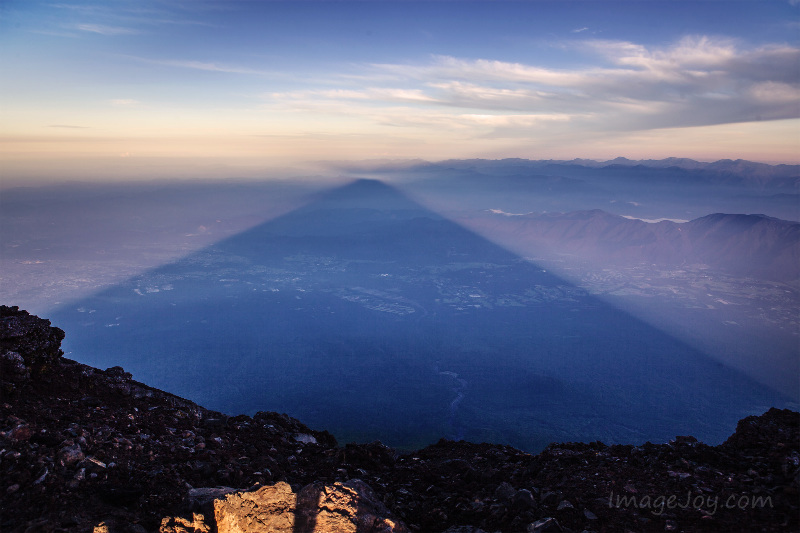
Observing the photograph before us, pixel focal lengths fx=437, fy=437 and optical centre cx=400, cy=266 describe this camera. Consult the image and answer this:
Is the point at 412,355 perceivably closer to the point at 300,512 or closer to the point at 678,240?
the point at 300,512

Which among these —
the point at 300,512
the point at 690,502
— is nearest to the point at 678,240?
the point at 690,502

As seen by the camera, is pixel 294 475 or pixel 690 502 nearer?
pixel 690 502

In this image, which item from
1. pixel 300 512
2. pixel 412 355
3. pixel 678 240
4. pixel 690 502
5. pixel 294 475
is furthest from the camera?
pixel 678 240

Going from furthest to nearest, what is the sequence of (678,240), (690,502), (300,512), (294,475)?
(678,240)
(294,475)
(690,502)
(300,512)

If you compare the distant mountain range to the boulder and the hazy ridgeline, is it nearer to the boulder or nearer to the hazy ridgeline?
the hazy ridgeline

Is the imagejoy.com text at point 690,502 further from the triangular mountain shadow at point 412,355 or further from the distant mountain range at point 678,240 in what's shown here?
the distant mountain range at point 678,240

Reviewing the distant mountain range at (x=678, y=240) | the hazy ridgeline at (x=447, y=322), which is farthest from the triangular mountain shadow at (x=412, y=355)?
the distant mountain range at (x=678, y=240)
